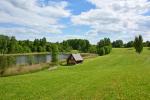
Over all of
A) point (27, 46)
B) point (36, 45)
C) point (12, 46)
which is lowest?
point (12, 46)

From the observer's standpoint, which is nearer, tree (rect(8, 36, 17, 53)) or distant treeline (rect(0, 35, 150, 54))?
tree (rect(8, 36, 17, 53))

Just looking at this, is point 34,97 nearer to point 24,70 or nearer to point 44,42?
point 24,70

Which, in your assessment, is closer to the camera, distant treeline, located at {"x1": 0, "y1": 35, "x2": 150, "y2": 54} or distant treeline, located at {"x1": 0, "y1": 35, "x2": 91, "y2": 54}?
distant treeline, located at {"x1": 0, "y1": 35, "x2": 150, "y2": 54}

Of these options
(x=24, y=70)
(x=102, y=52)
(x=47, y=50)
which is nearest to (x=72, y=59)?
(x=24, y=70)

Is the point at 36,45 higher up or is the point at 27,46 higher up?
the point at 36,45

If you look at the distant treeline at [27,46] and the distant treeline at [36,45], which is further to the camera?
the distant treeline at [27,46]

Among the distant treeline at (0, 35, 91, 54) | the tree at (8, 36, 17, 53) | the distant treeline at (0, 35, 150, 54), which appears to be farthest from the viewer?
the distant treeline at (0, 35, 91, 54)

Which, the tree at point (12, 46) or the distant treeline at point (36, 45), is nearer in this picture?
the tree at point (12, 46)

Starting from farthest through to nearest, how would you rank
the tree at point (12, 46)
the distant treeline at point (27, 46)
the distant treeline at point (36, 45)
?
1. the distant treeline at point (27, 46)
2. the distant treeline at point (36, 45)
3. the tree at point (12, 46)

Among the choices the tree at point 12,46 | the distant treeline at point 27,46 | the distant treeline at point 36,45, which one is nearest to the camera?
the tree at point 12,46

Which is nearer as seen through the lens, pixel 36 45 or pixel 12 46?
pixel 12 46

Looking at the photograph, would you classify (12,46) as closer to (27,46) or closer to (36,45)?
(27,46)

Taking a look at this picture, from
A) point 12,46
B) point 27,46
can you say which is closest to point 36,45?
point 27,46

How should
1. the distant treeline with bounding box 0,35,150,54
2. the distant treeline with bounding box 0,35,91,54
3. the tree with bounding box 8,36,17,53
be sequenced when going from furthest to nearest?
the distant treeline with bounding box 0,35,91,54 → the distant treeline with bounding box 0,35,150,54 → the tree with bounding box 8,36,17,53
